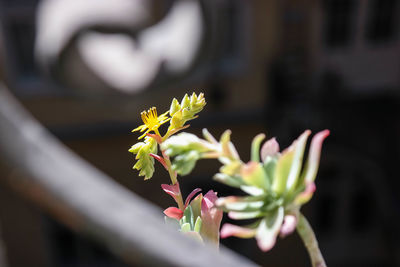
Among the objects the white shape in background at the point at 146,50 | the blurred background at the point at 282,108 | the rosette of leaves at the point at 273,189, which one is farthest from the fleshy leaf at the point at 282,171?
the blurred background at the point at 282,108

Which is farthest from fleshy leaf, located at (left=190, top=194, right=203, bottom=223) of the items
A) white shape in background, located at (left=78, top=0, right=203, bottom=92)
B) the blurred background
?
the blurred background

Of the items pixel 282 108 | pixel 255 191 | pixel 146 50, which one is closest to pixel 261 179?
pixel 255 191

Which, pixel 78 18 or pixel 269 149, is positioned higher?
pixel 78 18

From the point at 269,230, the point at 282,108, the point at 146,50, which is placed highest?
the point at 282,108

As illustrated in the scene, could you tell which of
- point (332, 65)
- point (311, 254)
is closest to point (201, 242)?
point (311, 254)

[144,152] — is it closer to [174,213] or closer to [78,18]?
[174,213]

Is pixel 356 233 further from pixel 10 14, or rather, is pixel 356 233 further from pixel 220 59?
pixel 10 14
